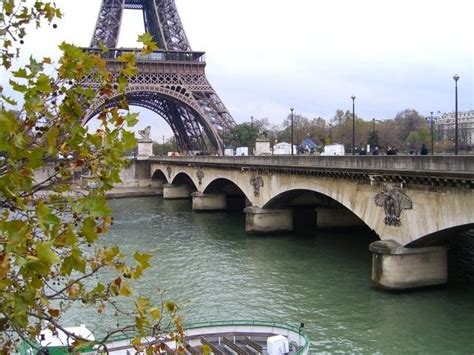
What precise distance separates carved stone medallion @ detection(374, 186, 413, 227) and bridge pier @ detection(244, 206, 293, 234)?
13421mm

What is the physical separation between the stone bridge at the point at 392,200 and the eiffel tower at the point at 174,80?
35.2 metres

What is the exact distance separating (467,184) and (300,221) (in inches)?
869

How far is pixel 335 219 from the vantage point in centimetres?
3528

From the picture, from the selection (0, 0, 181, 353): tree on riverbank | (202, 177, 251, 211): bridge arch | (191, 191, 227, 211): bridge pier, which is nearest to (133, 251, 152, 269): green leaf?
(0, 0, 181, 353): tree on riverbank

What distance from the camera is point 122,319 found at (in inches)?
701

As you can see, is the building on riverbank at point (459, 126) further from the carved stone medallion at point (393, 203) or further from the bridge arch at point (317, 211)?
the carved stone medallion at point (393, 203)

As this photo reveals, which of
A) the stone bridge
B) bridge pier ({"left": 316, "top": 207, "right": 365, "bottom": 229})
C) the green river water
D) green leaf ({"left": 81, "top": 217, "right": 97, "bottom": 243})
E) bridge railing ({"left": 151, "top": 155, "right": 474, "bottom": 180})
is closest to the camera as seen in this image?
green leaf ({"left": 81, "top": 217, "right": 97, "bottom": 243})

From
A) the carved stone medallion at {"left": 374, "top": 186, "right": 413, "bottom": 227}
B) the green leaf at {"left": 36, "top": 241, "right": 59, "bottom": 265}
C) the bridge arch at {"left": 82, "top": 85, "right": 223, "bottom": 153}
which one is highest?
the bridge arch at {"left": 82, "top": 85, "right": 223, "bottom": 153}

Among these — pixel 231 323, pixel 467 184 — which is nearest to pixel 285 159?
pixel 467 184

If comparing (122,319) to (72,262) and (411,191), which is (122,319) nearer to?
(411,191)

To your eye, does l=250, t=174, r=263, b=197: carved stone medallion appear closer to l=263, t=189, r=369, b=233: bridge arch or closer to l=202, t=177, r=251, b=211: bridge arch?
l=263, t=189, r=369, b=233: bridge arch

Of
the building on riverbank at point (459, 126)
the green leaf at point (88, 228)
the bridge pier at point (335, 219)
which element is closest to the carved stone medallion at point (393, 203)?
the bridge pier at point (335, 219)

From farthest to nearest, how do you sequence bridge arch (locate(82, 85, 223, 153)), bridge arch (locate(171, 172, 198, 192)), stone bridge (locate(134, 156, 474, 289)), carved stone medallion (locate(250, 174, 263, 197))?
bridge arch (locate(82, 85, 223, 153)) → bridge arch (locate(171, 172, 198, 192)) → carved stone medallion (locate(250, 174, 263, 197)) → stone bridge (locate(134, 156, 474, 289))

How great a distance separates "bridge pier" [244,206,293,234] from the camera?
112 feet
